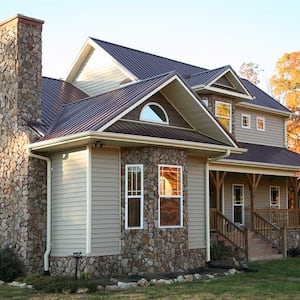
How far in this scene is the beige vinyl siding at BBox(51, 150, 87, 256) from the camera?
14477 mm

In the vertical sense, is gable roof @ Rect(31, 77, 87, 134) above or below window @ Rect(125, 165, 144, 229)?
above

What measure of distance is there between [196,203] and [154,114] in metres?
3.22

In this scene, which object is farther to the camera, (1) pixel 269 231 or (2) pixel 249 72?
(2) pixel 249 72

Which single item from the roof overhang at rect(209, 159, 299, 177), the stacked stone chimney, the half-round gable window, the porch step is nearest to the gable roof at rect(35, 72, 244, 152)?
the half-round gable window

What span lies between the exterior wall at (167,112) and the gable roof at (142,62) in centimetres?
368

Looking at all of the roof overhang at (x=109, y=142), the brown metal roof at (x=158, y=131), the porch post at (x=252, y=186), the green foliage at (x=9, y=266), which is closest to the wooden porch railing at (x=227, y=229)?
the porch post at (x=252, y=186)

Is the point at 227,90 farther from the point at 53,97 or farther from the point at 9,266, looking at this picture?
the point at 9,266

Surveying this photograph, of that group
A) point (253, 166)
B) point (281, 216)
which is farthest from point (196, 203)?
point (281, 216)

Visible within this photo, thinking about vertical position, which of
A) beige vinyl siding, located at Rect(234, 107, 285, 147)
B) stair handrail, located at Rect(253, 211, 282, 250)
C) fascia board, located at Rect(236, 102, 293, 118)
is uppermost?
fascia board, located at Rect(236, 102, 293, 118)

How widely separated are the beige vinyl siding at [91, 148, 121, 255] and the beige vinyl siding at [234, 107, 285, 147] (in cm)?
1029

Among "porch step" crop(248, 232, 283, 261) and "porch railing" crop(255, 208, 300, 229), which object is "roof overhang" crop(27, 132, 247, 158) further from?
"porch railing" crop(255, 208, 300, 229)

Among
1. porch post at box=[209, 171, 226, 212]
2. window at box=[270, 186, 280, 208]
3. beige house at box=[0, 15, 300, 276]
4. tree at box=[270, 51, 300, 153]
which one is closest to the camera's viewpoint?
beige house at box=[0, 15, 300, 276]

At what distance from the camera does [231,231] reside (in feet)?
65.9

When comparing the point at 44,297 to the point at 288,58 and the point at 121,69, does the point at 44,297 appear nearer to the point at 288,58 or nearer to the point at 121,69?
the point at 121,69
